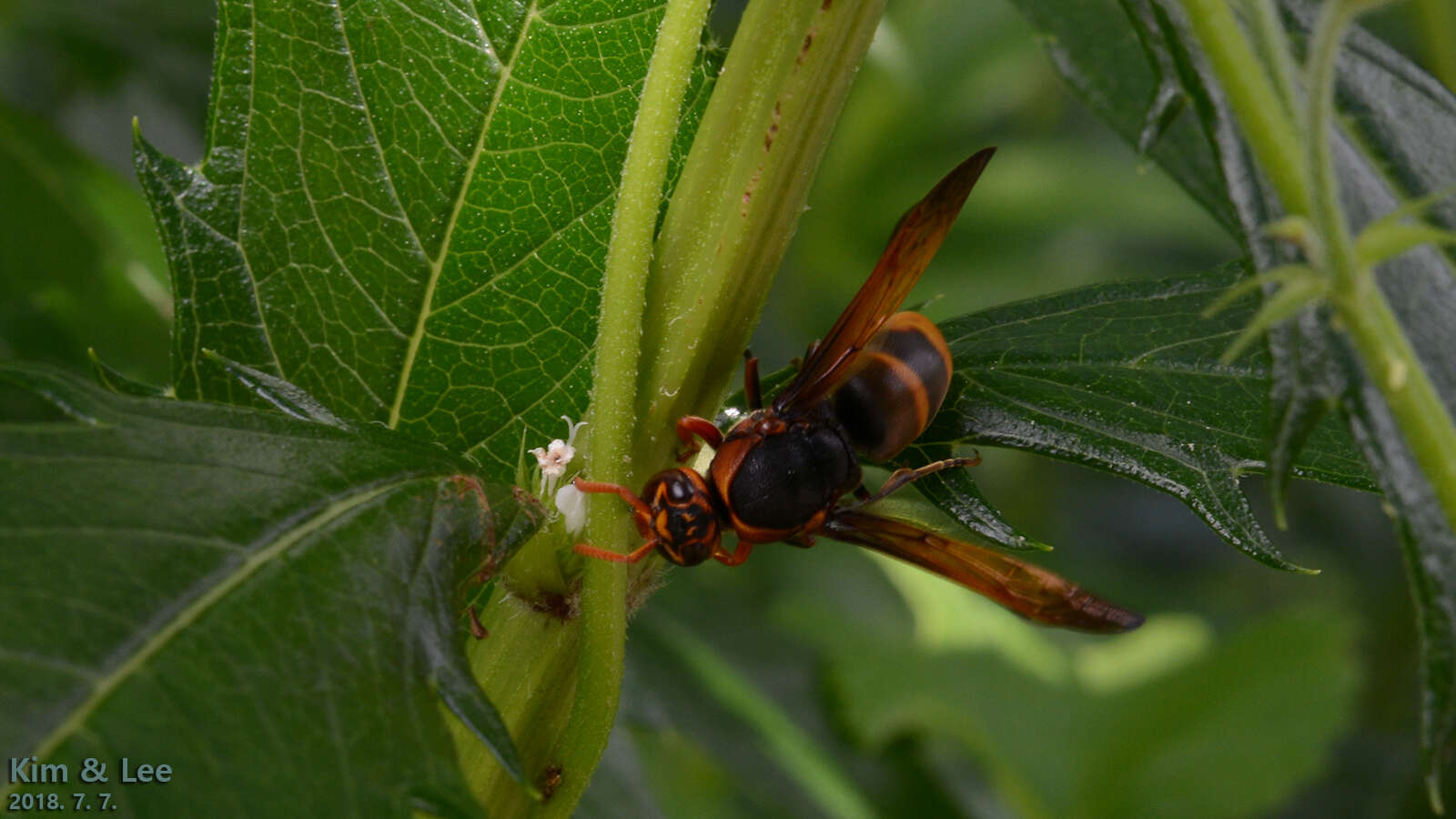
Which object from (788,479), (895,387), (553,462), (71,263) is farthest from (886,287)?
(71,263)

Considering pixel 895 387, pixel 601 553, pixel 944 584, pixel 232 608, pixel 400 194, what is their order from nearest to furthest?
pixel 232 608, pixel 601 553, pixel 400 194, pixel 895 387, pixel 944 584

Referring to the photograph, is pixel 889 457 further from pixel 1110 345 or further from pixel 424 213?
pixel 424 213

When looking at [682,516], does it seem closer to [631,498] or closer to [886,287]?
[631,498]

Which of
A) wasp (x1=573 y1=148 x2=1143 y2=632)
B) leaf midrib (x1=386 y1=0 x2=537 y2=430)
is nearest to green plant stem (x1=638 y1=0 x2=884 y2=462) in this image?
wasp (x1=573 y1=148 x2=1143 y2=632)

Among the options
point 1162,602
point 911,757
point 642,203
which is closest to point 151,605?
point 642,203

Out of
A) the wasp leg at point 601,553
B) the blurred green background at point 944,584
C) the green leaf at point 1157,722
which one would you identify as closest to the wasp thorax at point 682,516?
the wasp leg at point 601,553

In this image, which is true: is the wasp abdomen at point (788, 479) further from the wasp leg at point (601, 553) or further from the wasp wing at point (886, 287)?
the wasp leg at point (601, 553)
